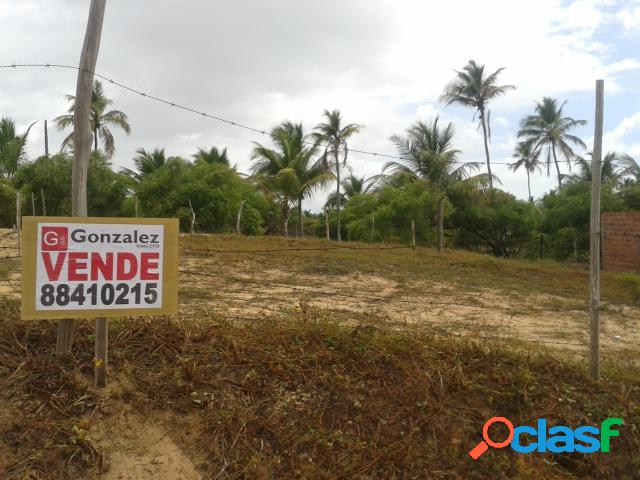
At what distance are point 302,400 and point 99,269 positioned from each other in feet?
5.42

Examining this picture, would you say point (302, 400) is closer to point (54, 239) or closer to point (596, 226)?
point (54, 239)

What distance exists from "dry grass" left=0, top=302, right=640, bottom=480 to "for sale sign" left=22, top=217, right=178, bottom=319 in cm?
51

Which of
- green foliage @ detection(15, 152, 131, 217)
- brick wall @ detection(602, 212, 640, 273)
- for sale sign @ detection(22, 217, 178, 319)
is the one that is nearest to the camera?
for sale sign @ detection(22, 217, 178, 319)

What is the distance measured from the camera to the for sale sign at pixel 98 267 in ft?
10.8

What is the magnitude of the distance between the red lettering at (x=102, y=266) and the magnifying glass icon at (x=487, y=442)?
8.90 ft

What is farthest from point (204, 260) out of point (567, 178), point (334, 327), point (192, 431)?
point (567, 178)

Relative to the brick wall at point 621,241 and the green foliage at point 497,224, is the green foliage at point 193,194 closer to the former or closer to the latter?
the green foliage at point 497,224

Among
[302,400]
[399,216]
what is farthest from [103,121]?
[302,400]

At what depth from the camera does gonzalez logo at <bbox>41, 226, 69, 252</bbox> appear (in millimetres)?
3297

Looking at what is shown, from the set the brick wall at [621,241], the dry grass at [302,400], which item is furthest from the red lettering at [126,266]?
the brick wall at [621,241]

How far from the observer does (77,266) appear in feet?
11.0

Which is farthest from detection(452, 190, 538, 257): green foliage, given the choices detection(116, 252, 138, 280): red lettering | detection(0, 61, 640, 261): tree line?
detection(116, 252, 138, 280): red lettering


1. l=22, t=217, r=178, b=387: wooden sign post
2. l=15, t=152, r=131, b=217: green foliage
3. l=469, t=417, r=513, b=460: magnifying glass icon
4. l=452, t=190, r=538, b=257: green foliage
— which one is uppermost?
l=15, t=152, r=131, b=217: green foliage

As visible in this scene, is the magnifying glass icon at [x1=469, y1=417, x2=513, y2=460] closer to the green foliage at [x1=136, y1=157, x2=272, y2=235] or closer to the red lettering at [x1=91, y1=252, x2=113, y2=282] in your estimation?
the red lettering at [x1=91, y1=252, x2=113, y2=282]
